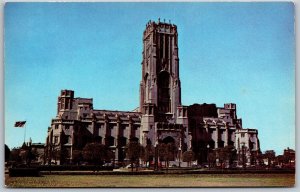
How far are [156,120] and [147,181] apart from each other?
4588 mm

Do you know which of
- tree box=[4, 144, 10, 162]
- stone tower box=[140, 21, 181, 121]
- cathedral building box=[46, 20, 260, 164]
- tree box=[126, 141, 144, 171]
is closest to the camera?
tree box=[4, 144, 10, 162]

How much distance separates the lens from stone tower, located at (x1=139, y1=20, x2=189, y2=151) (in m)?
13.4

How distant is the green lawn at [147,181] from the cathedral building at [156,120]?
2.77ft

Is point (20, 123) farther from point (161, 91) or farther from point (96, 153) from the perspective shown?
point (161, 91)

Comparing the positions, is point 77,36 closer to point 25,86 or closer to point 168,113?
point 25,86

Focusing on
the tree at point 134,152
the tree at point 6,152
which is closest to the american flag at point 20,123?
the tree at point 6,152

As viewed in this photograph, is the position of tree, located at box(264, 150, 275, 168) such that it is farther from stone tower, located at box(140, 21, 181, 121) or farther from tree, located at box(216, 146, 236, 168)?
stone tower, located at box(140, 21, 181, 121)

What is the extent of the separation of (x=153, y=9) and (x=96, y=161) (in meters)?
3.82

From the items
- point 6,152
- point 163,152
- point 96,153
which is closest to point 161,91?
point 163,152

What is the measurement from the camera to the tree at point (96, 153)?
1203 centimetres

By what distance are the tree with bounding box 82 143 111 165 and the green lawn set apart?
2.69 feet

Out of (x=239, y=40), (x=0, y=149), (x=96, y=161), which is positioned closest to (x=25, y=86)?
(x=0, y=149)

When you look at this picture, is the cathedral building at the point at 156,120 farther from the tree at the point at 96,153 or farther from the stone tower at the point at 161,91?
the tree at the point at 96,153

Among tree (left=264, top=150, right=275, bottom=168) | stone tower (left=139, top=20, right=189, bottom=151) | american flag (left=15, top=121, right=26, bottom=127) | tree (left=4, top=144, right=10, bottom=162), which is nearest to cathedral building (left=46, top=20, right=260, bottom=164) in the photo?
stone tower (left=139, top=20, right=189, bottom=151)
